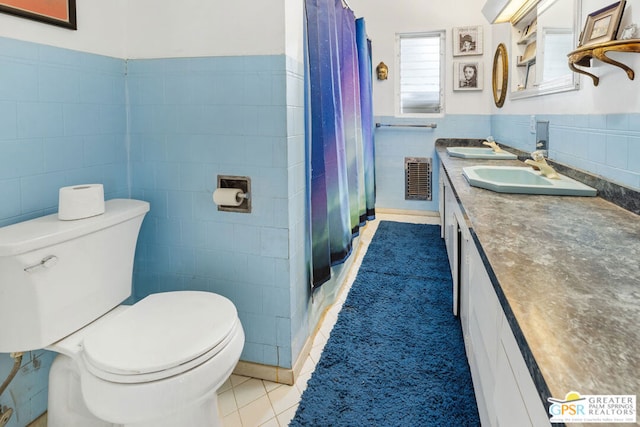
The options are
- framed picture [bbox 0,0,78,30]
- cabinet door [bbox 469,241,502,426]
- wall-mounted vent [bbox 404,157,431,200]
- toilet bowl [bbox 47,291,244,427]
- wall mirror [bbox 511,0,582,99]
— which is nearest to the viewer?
cabinet door [bbox 469,241,502,426]

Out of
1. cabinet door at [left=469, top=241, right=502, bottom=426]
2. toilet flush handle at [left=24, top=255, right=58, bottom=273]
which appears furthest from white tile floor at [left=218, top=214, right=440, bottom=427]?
toilet flush handle at [left=24, top=255, right=58, bottom=273]

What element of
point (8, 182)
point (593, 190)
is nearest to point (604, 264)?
point (593, 190)

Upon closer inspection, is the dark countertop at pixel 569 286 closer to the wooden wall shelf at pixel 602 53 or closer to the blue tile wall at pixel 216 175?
the wooden wall shelf at pixel 602 53

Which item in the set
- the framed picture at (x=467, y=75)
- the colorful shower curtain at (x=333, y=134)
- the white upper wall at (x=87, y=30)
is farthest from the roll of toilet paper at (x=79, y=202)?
the framed picture at (x=467, y=75)

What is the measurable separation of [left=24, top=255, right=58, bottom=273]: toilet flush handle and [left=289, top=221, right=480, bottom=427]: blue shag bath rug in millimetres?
934

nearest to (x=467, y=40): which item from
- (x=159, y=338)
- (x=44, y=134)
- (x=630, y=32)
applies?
(x=630, y=32)

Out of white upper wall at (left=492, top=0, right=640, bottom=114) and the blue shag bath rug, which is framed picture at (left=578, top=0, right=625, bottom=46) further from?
the blue shag bath rug

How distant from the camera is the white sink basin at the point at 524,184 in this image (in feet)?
4.81

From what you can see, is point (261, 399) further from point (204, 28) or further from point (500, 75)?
point (500, 75)

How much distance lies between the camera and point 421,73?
4.10 meters

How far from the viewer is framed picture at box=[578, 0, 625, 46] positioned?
52.0 inches

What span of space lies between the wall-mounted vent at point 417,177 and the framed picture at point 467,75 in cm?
81

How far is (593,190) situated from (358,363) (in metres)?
1.17

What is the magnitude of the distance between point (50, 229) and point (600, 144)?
77.1 inches
